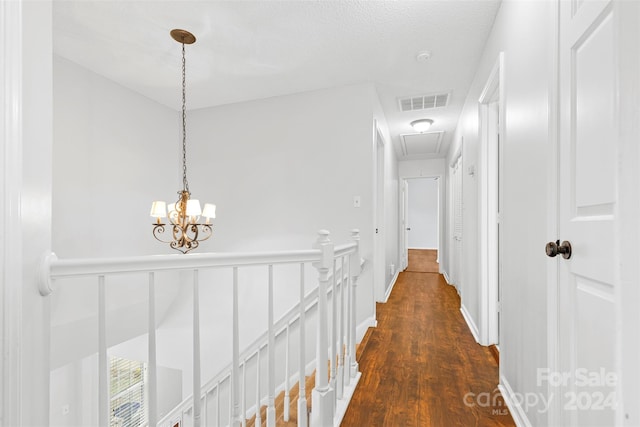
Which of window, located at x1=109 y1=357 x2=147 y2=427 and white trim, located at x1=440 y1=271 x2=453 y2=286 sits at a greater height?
white trim, located at x1=440 y1=271 x2=453 y2=286

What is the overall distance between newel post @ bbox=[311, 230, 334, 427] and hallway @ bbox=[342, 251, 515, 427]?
0.19m

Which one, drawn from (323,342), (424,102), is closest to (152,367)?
(323,342)

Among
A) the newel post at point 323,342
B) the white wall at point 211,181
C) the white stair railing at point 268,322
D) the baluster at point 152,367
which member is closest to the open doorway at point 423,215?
the white wall at point 211,181

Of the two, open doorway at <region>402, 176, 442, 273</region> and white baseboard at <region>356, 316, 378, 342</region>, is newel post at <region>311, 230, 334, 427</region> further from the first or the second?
open doorway at <region>402, 176, 442, 273</region>

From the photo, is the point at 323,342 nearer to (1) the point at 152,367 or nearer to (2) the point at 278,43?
(1) the point at 152,367

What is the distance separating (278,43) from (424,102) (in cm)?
197

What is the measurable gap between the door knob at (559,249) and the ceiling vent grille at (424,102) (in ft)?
8.83

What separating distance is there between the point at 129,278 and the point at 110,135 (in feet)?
5.12

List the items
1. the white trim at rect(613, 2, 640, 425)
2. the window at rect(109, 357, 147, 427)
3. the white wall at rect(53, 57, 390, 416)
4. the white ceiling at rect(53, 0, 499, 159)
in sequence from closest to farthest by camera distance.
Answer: the white trim at rect(613, 2, 640, 425)
the white ceiling at rect(53, 0, 499, 159)
the white wall at rect(53, 57, 390, 416)
the window at rect(109, 357, 147, 427)

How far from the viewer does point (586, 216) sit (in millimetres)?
944

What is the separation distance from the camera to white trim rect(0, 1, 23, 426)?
0.79 m

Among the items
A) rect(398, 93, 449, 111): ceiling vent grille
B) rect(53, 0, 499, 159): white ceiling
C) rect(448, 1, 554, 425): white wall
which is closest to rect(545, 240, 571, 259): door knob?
rect(448, 1, 554, 425): white wall

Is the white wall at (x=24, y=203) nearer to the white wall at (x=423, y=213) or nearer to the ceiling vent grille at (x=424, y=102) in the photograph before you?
the ceiling vent grille at (x=424, y=102)

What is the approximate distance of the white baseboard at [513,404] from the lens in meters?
1.45
